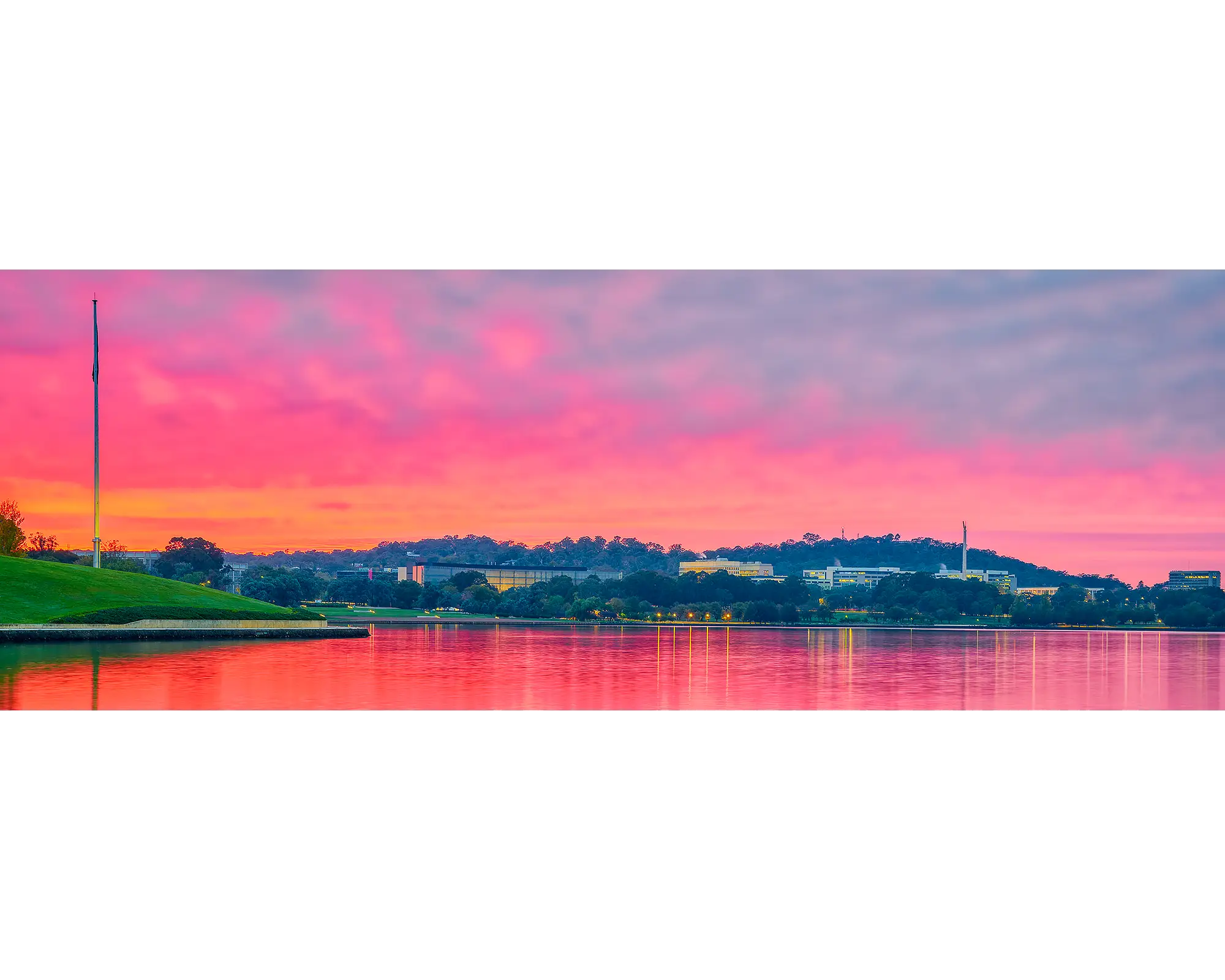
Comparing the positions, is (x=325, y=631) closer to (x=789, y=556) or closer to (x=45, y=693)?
(x=45, y=693)

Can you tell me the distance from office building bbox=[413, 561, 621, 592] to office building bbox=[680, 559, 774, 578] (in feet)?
9.22

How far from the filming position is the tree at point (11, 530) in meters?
33.2

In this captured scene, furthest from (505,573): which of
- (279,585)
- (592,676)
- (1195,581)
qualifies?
(592,676)

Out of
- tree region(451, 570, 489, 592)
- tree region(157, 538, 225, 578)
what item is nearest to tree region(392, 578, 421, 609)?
tree region(451, 570, 489, 592)

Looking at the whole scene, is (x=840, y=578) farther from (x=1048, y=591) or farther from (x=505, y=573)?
(x=505, y=573)

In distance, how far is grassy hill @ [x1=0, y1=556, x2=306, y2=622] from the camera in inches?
994

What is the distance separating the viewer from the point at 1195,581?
115ft

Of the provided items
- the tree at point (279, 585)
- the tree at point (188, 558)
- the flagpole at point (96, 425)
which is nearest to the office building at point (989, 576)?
the tree at point (279, 585)

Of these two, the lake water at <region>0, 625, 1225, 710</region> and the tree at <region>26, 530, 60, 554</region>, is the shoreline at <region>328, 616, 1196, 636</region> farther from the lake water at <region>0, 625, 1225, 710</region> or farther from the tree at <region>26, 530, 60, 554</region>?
the lake water at <region>0, 625, 1225, 710</region>

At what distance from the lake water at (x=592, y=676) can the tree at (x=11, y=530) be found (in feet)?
37.1

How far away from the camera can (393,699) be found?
1377 centimetres

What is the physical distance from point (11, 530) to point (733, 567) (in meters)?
24.0

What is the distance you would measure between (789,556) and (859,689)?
2694 cm
